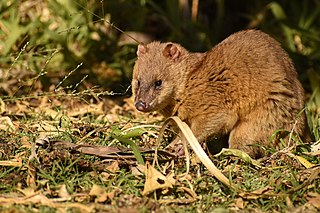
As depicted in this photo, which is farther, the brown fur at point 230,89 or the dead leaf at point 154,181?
the brown fur at point 230,89

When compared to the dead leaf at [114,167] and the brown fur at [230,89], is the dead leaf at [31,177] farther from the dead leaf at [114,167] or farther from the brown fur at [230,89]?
the brown fur at [230,89]

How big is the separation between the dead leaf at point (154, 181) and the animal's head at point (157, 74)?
0.84 metres

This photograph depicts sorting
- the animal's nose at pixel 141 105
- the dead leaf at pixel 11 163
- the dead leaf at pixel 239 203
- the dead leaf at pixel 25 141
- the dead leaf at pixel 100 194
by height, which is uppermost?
the animal's nose at pixel 141 105

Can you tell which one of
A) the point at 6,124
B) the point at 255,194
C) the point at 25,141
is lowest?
the point at 6,124

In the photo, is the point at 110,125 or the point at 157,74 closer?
the point at 157,74

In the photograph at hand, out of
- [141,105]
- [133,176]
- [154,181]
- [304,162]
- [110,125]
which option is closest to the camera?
[154,181]

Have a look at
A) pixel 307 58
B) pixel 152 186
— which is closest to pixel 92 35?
pixel 307 58

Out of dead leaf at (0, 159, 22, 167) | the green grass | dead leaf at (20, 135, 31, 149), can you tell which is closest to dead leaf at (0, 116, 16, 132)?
the green grass

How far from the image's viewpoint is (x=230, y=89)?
4.83 metres

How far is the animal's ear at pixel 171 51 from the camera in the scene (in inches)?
198

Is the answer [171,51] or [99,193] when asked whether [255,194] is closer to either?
[99,193]

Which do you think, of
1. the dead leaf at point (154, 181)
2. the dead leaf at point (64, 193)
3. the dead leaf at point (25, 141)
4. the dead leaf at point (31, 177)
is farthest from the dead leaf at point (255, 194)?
the dead leaf at point (25, 141)

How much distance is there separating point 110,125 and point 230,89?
982 mm

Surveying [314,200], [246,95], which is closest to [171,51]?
[246,95]
